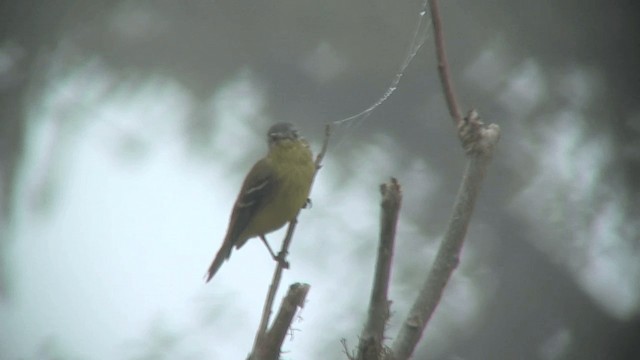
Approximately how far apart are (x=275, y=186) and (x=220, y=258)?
38cm

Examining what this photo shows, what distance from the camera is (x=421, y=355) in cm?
229

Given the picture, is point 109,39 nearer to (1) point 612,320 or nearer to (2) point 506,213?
(2) point 506,213

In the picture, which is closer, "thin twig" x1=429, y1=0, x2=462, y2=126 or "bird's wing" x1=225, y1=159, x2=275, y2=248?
"thin twig" x1=429, y1=0, x2=462, y2=126

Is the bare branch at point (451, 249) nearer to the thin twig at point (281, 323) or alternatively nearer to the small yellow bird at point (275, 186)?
the thin twig at point (281, 323)

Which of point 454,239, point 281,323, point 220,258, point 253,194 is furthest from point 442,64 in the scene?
point 253,194

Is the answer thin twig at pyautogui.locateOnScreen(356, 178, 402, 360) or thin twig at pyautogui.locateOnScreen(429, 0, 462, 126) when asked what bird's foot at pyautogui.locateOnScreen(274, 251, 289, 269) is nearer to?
thin twig at pyautogui.locateOnScreen(356, 178, 402, 360)

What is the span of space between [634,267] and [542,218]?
0.28 m

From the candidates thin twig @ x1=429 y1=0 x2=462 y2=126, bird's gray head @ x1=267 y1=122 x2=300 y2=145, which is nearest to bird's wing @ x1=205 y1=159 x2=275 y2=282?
bird's gray head @ x1=267 y1=122 x2=300 y2=145

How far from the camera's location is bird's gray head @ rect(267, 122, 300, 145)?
260cm

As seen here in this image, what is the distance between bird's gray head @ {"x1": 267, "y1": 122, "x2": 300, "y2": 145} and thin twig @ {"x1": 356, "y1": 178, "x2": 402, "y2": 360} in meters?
1.30

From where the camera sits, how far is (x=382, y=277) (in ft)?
4.36

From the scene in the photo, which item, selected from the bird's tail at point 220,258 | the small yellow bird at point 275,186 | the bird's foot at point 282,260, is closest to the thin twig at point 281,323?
the bird's foot at point 282,260

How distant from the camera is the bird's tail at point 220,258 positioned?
2332mm

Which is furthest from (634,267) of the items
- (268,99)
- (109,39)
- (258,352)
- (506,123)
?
(109,39)
